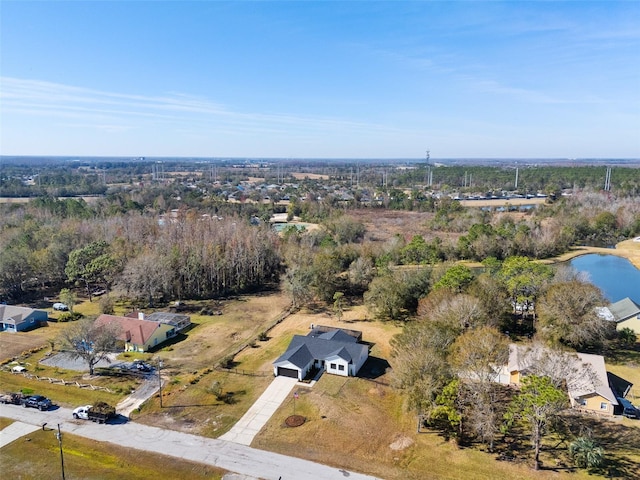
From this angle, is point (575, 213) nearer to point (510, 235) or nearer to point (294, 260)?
point (510, 235)

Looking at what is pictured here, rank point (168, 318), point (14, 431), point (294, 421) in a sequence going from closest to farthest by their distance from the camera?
point (14, 431), point (294, 421), point (168, 318)

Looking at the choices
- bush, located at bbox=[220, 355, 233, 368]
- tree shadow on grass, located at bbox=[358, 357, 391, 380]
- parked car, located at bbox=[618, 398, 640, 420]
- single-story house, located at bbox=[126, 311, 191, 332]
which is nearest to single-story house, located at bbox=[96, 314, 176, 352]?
single-story house, located at bbox=[126, 311, 191, 332]

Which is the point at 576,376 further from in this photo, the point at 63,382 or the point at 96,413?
the point at 63,382

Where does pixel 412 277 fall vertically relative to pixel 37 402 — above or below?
above

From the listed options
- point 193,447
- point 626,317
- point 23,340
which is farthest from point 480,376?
point 23,340

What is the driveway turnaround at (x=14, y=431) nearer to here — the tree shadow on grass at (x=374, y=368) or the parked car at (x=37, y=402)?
the parked car at (x=37, y=402)

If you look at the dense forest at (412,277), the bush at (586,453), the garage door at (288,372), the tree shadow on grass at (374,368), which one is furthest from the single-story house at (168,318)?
the bush at (586,453)
